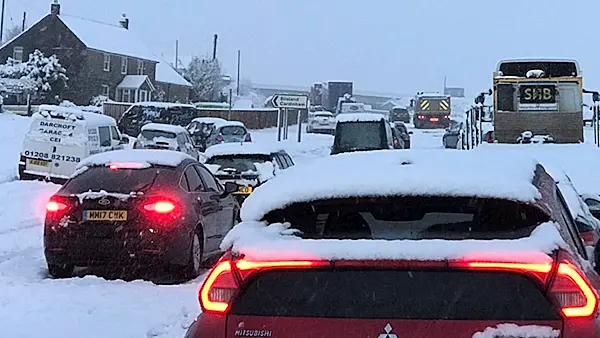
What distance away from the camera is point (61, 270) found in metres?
10.6

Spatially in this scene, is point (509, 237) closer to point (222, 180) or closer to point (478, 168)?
point (478, 168)

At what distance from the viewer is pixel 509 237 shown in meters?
3.64

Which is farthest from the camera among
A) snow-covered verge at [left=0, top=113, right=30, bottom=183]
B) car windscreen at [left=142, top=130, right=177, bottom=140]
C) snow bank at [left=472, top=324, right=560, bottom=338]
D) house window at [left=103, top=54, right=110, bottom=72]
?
house window at [left=103, top=54, right=110, bottom=72]

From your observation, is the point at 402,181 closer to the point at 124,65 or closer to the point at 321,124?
the point at 321,124

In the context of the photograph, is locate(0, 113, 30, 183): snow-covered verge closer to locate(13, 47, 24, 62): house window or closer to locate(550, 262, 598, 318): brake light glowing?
locate(550, 262, 598, 318): brake light glowing

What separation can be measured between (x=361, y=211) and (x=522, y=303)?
83 centimetres

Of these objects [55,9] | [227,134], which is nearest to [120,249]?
[227,134]

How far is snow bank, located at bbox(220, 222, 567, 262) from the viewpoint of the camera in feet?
11.1

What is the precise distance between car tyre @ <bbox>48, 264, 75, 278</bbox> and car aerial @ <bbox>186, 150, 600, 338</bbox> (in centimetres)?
705

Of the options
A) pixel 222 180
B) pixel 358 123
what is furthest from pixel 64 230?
pixel 358 123

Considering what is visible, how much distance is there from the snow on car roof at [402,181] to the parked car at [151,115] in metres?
41.3

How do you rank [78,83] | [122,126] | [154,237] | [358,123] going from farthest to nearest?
[78,83] → [122,126] → [358,123] → [154,237]

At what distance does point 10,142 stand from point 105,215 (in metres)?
26.2

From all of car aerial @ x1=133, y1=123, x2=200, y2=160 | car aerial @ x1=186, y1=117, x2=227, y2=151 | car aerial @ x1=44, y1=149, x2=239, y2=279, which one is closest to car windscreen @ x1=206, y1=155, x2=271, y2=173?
car aerial @ x1=44, y1=149, x2=239, y2=279
